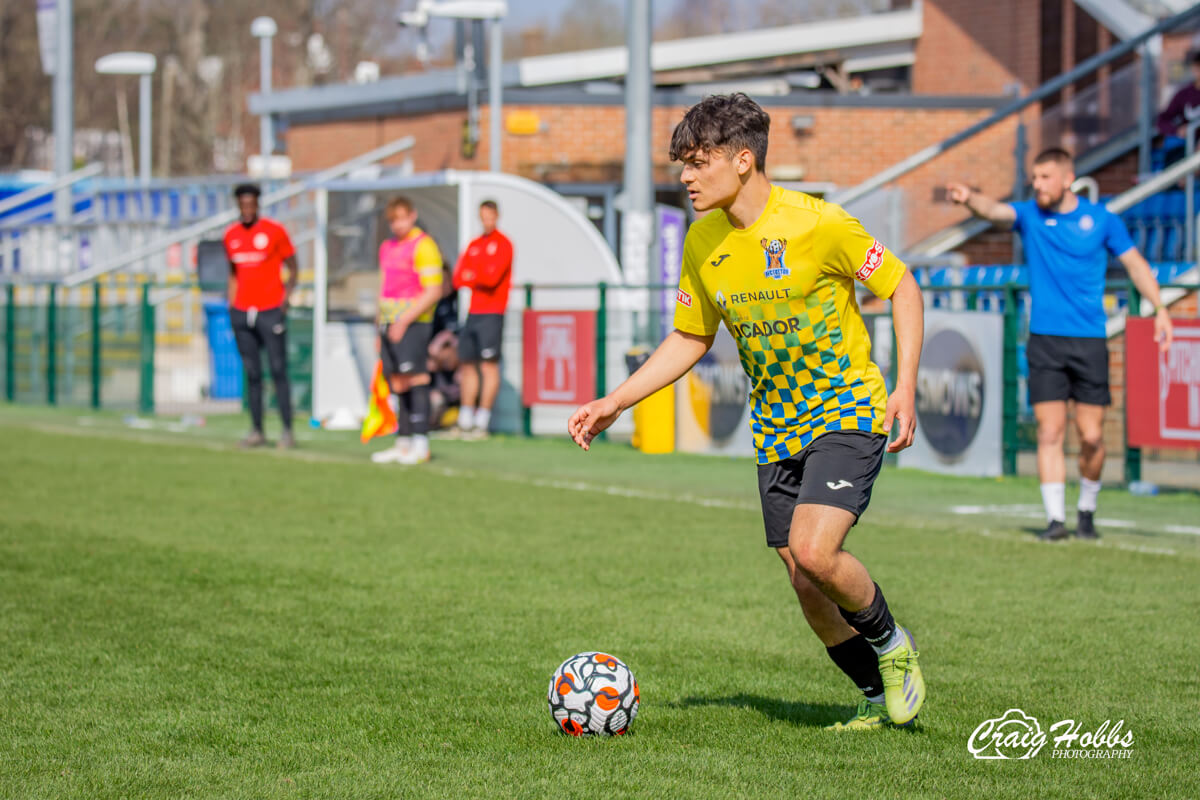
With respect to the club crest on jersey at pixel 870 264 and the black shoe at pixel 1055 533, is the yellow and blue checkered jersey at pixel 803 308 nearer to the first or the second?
the club crest on jersey at pixel 870 264

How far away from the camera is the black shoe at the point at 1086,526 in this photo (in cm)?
939

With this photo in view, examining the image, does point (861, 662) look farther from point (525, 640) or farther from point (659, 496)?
point (659, 496)

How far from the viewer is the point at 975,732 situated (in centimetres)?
507

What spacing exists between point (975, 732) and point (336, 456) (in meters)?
10.0

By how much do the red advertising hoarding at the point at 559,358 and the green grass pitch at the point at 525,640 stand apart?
439 centimetres

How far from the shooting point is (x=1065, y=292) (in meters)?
8.88

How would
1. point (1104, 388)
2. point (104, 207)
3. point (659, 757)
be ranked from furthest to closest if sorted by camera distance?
1. point (104, 207)
2. point (1104, 388)
3. point (659, 757)

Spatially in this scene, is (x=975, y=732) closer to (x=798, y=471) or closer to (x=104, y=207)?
(x=798, y=471)

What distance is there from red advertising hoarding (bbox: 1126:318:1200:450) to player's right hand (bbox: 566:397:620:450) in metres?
7.63

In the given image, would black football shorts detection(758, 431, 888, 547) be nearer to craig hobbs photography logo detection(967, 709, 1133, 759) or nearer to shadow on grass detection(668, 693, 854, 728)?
shadow on grass detection(668, 693, 854, 728)

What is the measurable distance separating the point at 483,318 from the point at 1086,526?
25.1ft

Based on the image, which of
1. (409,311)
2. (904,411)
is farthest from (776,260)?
(409,311)

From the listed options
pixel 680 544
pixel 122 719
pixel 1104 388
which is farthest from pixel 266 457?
pixel 122 719

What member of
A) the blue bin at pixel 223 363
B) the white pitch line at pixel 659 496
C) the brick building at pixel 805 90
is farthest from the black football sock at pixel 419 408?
the brick building at pixel 805 90
